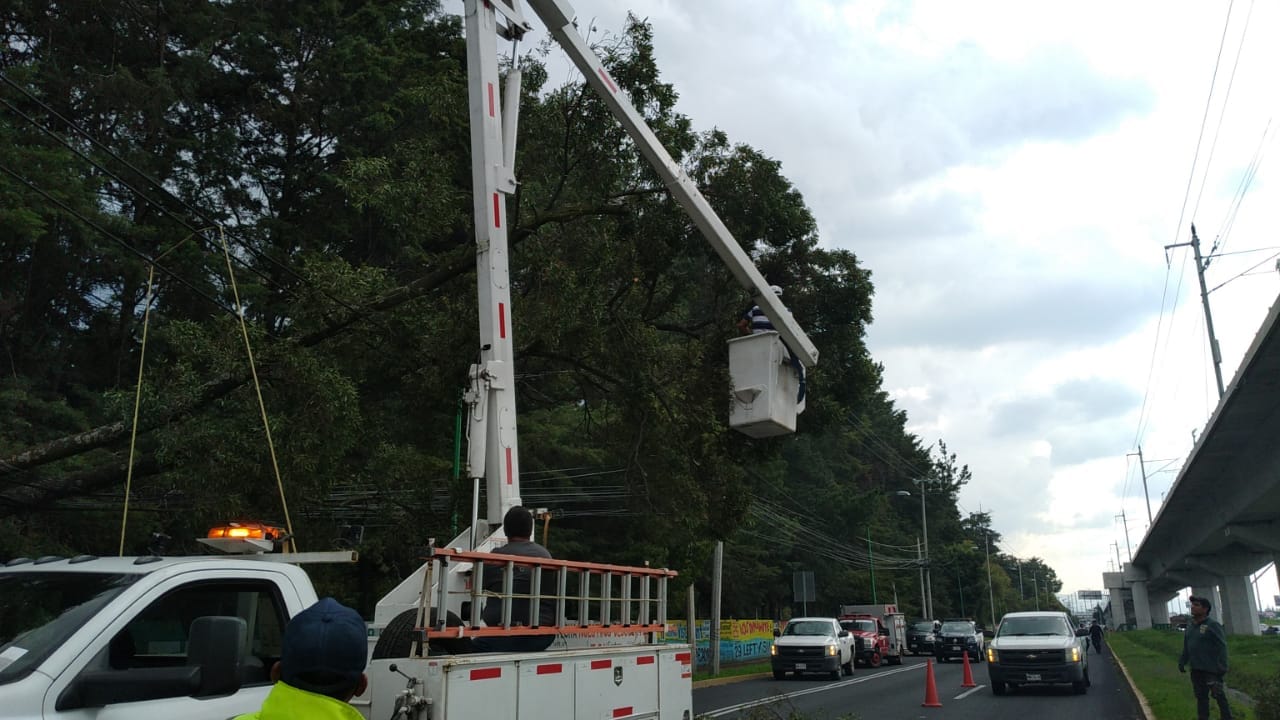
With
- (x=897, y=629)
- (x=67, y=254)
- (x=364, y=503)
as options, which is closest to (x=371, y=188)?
(x=364, y=503)

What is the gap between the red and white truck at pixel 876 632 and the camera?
1388 inches

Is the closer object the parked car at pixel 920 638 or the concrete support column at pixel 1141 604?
the parked car at pixel 920 638

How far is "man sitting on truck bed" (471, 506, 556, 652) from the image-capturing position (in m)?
5.29

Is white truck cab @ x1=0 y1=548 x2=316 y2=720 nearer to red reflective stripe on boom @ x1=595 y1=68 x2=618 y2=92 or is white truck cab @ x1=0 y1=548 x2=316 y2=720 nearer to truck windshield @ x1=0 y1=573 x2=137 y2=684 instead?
truck windshield @ x1=0 y1=573 x2=137 y2=684

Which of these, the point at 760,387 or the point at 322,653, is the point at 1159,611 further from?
the point at 322,653

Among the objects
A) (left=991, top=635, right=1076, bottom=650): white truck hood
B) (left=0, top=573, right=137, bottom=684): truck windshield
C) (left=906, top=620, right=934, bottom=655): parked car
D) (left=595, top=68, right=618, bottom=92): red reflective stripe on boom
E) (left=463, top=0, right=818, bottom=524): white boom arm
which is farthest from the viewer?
(left=906, top=620, right=934, bottom=655): parked car

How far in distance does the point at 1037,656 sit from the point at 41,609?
63.9 feet

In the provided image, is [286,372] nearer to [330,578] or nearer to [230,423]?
[230,423]

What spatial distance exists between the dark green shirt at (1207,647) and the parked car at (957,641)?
1144 inches

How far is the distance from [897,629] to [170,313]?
33598 mm

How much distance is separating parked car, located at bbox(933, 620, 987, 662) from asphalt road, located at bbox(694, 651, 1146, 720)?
41.8ft

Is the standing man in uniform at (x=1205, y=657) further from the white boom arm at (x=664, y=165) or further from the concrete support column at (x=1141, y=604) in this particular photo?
the concrete support column at (x=1141, y=604)

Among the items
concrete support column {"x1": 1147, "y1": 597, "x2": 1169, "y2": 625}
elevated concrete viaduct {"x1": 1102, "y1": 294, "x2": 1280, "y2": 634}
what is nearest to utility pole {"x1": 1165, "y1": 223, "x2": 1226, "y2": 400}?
elevated concrete viaduct {"x1": 1102, "y1": 294, "x2": 1280, "y2": 634}

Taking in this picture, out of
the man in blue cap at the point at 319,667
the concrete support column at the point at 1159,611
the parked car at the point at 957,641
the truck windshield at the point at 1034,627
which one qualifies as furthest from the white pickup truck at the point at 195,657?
the concrete support column at the point at 1159,611
